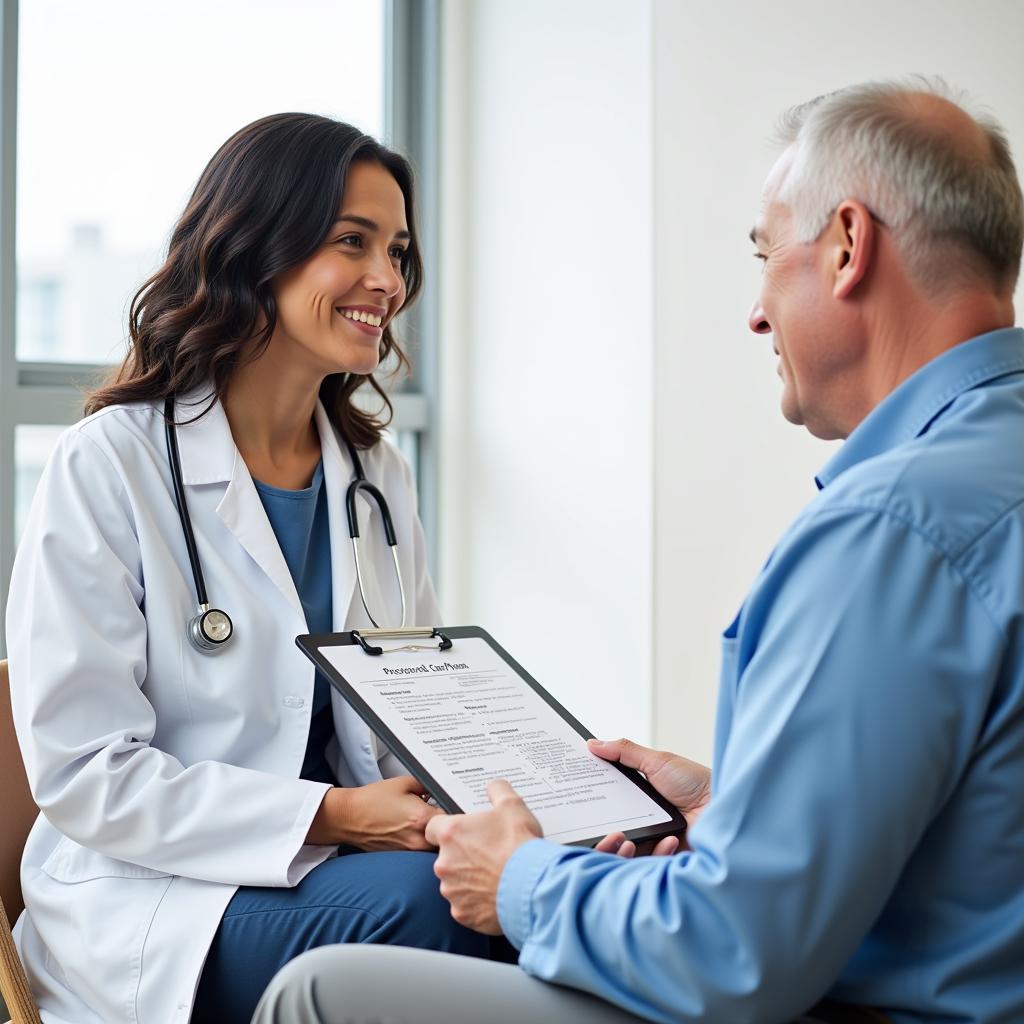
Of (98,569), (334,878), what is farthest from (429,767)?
(98,569)

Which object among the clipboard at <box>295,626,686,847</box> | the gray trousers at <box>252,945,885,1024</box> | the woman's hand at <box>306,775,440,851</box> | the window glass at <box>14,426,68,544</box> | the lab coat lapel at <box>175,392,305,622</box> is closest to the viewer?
the gray trousers at <box>252,945,885,1024</box>

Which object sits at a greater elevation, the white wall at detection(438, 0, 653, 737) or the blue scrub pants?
the white wall at detection(438, 0, 653, 737)

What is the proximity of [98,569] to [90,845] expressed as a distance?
0.32 metres

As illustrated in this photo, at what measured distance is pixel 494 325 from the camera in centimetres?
327

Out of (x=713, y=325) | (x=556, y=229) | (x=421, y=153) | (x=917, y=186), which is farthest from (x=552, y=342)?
(x=917, y=186)

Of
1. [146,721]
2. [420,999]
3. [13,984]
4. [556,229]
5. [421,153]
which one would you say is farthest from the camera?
[421,153]

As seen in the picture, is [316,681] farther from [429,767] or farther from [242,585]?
[429,767]

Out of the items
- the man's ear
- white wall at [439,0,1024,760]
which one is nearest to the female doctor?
the man's ear

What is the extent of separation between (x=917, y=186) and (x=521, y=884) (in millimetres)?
684

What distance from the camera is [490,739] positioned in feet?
4.77

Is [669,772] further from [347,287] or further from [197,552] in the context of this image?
[347,287]

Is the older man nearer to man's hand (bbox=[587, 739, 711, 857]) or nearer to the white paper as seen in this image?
the white paper

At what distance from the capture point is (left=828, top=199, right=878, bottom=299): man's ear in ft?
3.48

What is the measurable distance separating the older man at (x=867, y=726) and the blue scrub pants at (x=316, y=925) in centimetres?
29
